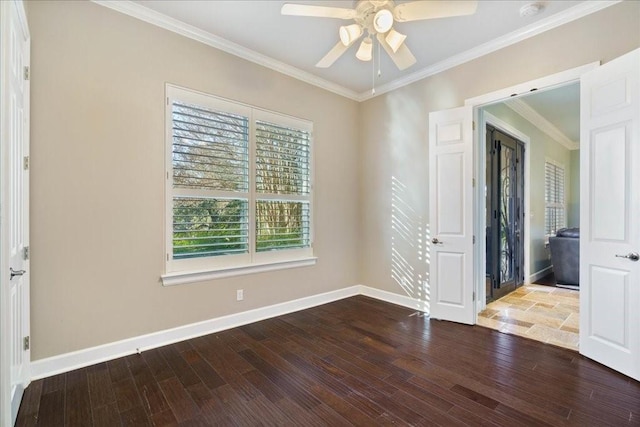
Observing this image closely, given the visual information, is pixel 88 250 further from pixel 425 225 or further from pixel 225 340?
pixel 425 225

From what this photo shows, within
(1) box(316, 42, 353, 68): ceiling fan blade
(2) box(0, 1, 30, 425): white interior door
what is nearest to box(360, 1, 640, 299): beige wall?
(1) box(316, 42, 353, 68): ceiling fan blade

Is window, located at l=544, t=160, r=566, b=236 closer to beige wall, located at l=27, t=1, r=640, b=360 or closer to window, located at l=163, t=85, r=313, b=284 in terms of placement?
beige wall, located at l=27, t=1, r=640, b=360

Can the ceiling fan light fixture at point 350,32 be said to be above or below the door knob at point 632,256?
above

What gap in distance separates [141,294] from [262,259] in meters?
1.31

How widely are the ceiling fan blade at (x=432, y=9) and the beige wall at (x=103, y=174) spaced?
2.10 metres

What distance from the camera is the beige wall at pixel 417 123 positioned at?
2650 mm

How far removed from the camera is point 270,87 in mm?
3699

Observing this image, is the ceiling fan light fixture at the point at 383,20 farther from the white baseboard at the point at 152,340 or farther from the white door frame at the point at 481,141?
the white baseboard at the point at 152,340

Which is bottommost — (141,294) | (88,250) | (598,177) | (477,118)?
(141,294)

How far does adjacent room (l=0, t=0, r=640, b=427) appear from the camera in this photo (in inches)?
79.5

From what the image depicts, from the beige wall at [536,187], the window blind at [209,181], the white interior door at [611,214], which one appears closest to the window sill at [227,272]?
the window blind at [209,181]

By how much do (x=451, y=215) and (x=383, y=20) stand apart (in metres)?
2.39

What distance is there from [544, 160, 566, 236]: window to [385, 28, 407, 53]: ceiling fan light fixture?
19.6 feet

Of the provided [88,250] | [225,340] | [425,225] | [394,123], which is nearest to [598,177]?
[425,225]
